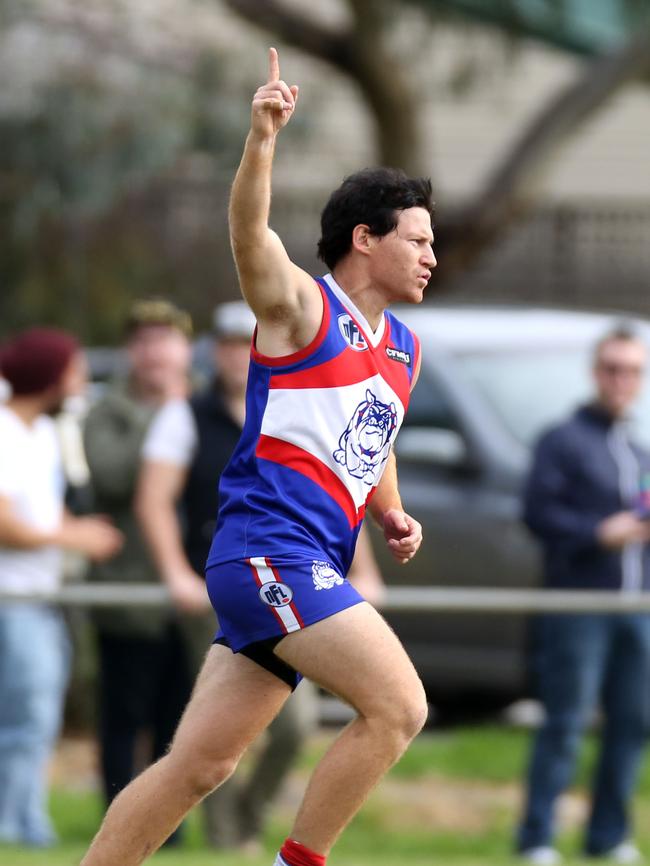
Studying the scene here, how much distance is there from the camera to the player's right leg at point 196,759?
448cm

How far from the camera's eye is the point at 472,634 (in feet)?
30.1

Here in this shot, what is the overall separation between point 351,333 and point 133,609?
3223 millimetres

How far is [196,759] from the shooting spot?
4480 mm

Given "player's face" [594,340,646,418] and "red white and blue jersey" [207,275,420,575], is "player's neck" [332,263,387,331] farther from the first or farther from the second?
"player's face" [594,340,646,418]

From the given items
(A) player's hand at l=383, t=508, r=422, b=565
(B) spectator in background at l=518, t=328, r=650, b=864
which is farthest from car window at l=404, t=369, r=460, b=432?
(A) player's hand at l=383, t=508, r=422, b=565

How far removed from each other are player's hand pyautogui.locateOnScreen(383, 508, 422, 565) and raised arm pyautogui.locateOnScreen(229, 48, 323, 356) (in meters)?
0.59

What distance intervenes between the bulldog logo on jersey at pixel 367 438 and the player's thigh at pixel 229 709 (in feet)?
1.81

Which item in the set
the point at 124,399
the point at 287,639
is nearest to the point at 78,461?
the point at 124,399

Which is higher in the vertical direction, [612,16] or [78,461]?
[612,16]

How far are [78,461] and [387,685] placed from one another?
4.46 m

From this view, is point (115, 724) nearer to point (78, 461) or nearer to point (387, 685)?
point (78, 461)

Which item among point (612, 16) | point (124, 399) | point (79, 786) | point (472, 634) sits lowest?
point (79, 786)

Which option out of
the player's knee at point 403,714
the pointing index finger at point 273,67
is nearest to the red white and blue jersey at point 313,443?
the player's knee at point 403,714

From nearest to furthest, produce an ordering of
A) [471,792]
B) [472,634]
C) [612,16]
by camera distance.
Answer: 1. [471,792]
2. [472,634]
3. [612,16]
